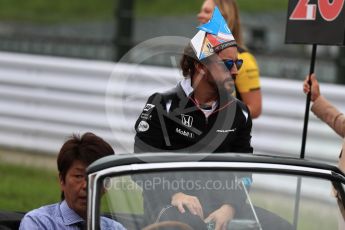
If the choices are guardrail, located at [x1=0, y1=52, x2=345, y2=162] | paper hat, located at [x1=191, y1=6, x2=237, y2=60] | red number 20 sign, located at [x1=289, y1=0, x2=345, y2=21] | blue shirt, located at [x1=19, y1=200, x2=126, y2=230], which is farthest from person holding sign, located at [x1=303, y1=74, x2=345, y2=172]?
guardrail, located at [x1=0, y1=52, x2=345, y2=162]

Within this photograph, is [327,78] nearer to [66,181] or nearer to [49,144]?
[49,144]

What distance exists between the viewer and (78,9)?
22391 mm

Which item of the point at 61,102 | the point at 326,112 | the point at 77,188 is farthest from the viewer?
the point at 61,102

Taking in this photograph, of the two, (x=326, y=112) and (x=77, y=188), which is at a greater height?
(x=326, y=112)

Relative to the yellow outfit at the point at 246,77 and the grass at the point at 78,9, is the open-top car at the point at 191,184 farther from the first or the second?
the grass at the point at 78,9

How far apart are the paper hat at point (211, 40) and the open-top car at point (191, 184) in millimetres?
960

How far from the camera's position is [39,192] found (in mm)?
9125

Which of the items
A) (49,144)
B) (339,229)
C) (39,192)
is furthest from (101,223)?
(49,144)

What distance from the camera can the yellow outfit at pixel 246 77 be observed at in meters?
6.86

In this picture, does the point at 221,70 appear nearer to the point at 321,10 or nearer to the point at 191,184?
the point at 191,184

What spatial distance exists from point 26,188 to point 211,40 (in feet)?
14.7

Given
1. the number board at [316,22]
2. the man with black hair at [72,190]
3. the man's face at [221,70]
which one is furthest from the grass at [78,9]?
the man with black hair at [72,190]

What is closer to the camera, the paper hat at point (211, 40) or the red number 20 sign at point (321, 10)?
the paper hat at point (211, 40)

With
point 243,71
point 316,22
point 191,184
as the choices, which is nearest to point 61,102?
point 243,71
